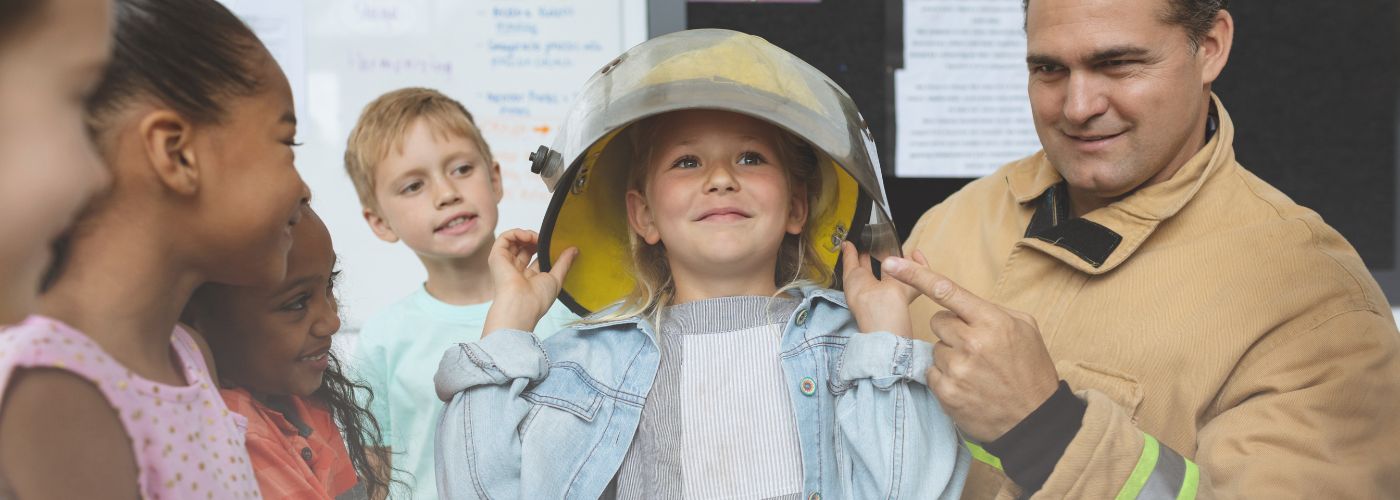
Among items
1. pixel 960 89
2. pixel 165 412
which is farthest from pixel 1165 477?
pixel 960 89

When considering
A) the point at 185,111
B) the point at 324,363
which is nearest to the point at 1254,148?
the point at 324,363

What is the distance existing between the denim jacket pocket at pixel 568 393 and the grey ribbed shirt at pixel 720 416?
0.07m

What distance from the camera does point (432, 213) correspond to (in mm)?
1872

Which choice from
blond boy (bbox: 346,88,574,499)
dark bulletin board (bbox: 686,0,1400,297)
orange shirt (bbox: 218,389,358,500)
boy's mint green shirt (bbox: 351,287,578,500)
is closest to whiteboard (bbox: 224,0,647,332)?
dark bulletin board (bbox: 686,0,1400,297)

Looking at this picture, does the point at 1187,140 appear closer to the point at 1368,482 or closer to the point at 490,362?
the point at 1368,482

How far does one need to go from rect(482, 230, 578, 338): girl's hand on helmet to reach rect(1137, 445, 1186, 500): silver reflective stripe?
74 cm

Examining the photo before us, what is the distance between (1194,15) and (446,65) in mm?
1805

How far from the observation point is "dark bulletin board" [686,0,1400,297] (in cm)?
296

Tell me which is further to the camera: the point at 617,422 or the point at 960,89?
the point at 960,89

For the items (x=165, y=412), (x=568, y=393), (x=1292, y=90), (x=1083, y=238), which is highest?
(x=165, y=412)

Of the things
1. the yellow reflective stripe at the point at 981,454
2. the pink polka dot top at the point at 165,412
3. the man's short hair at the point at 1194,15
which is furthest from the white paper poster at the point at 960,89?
the pink polka dot top at the point at 165,412

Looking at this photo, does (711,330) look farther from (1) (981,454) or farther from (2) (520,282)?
(1) (981,454)

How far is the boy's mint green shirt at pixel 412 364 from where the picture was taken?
4.25 feet

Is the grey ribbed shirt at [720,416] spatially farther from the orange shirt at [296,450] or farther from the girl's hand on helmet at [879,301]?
the orange shirt at [296,450]
